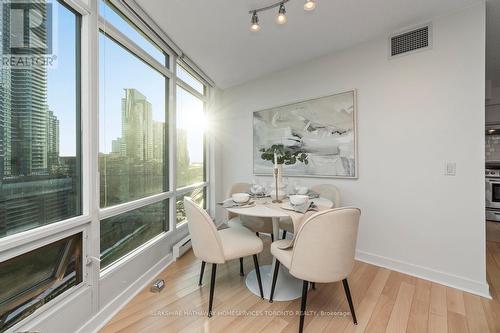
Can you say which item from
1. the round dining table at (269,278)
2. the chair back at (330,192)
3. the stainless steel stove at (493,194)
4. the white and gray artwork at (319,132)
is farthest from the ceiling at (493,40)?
the round dining table at (269,278)

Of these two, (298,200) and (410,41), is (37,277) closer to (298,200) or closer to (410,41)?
(298,200)

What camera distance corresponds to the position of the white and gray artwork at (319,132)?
2494mm

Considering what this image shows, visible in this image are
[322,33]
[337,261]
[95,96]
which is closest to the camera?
[337,261]

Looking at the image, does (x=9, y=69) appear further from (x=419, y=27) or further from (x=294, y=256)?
(x=419, y=27)

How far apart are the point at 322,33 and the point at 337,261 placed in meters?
2.22

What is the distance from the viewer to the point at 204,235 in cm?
161

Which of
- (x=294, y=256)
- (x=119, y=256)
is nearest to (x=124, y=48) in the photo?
(x=119, y=256)

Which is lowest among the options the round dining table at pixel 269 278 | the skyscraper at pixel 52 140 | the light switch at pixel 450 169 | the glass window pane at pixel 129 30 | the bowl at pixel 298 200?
the round dining table at pixel 269 278

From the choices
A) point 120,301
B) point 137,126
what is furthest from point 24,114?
point 120,301

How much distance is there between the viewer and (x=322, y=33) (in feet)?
7.25

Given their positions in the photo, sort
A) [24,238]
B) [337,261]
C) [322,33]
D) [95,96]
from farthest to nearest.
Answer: [322,33]
[95,96]
[337,261]
[24,238]

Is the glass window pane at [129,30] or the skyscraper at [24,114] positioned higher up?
the glass window pane at [129,30]

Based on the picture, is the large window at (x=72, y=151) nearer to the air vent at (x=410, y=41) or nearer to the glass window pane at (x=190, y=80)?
the glass window pane at (x=190, y=80)

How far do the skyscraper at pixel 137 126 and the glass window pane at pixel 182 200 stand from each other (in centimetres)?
77
